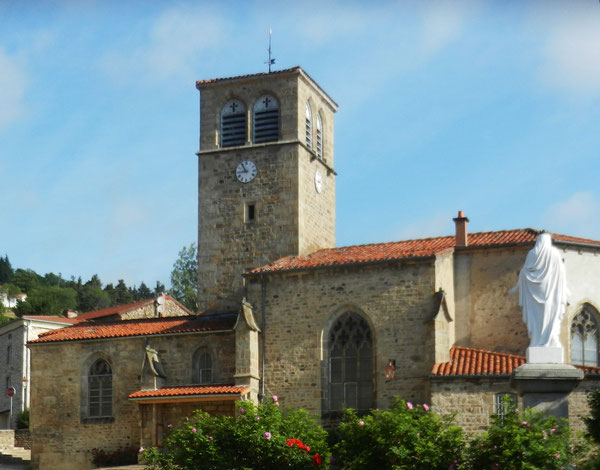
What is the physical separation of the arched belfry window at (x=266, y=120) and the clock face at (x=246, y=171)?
92 cm

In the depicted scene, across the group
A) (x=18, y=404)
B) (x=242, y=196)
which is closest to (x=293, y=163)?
(x=242, y=196)

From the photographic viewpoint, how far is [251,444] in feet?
88.0

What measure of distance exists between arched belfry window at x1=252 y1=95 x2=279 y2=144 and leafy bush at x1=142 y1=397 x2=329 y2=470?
14.8 metres

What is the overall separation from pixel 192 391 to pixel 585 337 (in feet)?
41.4

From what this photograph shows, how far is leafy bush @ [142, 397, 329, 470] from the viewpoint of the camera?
2662 cm

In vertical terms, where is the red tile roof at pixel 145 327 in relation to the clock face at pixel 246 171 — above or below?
below

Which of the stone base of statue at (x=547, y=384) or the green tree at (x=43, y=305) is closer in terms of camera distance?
the stone base of statue at (x=547, y=384)

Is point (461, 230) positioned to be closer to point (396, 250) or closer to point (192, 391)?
point (396, 250)

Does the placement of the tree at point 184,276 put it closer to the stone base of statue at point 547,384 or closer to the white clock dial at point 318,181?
the white clock dial at point 318,181

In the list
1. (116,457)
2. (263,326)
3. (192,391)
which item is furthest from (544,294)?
(116,457)

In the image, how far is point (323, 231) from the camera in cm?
4166

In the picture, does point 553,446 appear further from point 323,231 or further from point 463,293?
point 323,231

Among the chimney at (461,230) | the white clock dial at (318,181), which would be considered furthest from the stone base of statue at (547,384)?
the white clock dial at (318,181)

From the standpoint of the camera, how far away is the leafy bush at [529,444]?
20.5 metres
